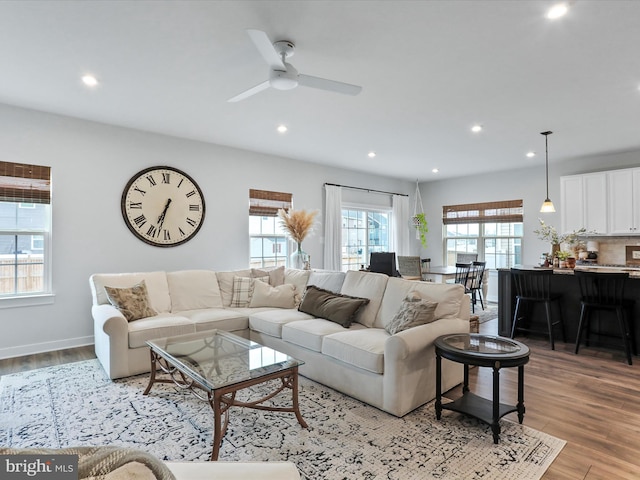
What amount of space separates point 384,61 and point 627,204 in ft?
17.1

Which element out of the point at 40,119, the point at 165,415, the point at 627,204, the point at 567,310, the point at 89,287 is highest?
the point at 40,119

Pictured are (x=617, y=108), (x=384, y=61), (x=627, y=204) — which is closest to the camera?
(x=384, y=61)

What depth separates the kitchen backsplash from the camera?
6.03 metres

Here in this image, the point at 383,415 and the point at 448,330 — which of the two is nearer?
the point at 383,415

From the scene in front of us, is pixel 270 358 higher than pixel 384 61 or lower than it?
lower

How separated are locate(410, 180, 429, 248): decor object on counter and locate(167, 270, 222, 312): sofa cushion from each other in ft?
16.1

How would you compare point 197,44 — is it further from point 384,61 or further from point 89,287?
point 89,287

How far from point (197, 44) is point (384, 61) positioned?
1.46 metres

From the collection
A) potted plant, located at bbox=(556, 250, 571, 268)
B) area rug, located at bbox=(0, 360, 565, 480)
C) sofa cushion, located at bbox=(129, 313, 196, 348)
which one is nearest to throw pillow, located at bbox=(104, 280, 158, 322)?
sofa cushion, located at bbox=(129, 313, 196, 348)

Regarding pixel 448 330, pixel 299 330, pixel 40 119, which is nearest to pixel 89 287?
pixel 40 119

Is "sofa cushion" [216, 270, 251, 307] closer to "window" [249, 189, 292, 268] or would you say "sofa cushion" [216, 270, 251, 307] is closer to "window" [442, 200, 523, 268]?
"window" [249, 189, 292, 268]

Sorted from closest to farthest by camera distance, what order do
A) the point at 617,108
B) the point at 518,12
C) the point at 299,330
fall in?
the point at 518,12 < the point at 299,330 < the point at 617,108

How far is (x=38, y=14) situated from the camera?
2.37m

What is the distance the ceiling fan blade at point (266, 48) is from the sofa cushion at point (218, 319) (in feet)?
8.50
